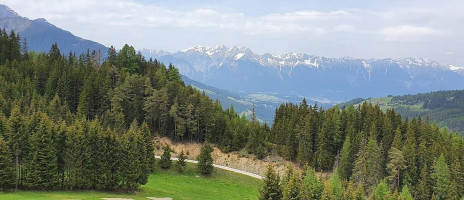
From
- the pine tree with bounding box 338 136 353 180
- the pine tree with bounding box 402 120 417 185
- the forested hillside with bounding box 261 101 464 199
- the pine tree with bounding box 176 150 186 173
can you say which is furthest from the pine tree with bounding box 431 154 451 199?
the pine tree with bounding box 176 150 186 173

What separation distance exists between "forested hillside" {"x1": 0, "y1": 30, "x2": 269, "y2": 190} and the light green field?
2.80 m

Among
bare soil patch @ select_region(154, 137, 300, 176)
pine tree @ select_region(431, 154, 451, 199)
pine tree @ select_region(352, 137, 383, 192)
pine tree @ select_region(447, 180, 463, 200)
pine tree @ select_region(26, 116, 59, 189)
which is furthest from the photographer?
bare soil patch @ select_region(154, 137, 300, 176)

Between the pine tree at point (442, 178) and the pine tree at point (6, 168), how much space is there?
261ft

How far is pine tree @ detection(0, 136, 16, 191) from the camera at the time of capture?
58438 millimetres

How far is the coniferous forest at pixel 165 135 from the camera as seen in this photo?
2507 inches

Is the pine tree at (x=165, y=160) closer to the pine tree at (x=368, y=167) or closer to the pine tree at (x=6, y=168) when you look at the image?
the pine tree at (x=6, y=168)

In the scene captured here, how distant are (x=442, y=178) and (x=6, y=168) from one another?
80.8m

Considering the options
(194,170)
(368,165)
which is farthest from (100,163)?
(368,165)

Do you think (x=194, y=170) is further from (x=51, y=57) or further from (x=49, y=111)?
(x=51, y=57)

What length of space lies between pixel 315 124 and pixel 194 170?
116ft

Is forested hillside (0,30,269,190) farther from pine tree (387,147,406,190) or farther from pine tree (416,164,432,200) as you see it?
pine tree (416,164,432,200)

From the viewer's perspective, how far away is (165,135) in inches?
4478

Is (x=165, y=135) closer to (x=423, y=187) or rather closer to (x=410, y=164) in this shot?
(x=410, y=164)

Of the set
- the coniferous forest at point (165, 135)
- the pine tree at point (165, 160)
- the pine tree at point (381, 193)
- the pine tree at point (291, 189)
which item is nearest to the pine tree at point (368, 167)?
the coniferous forest at point (165, 135)
